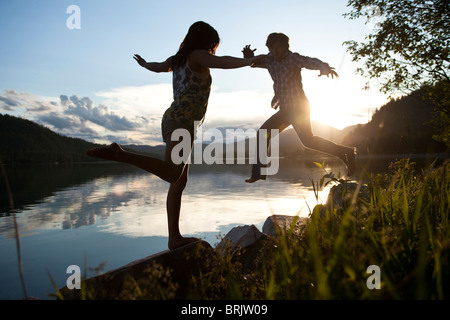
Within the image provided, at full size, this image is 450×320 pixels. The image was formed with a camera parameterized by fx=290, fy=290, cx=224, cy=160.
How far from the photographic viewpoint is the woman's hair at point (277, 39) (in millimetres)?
4520

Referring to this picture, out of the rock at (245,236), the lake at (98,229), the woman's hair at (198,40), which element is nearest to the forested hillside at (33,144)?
the lake at (98,229)


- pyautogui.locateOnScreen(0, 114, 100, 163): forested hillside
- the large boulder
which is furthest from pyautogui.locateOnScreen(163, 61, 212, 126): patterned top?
pyautogui.locateOnScreen(0, 114, 100, 163): forested hillside

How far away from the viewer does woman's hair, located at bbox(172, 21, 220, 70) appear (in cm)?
358

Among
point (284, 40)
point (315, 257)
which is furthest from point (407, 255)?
point (284, 40)

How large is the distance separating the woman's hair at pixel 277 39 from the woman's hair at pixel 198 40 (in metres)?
1.22

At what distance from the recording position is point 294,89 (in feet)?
14.9

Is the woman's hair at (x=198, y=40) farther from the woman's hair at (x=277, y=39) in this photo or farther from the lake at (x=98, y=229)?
the lake at (x=98, y=229)

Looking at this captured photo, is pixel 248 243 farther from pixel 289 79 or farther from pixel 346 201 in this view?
pixel 289 79

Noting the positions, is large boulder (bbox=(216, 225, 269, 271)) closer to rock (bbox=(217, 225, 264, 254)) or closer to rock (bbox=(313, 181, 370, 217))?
rock (bbox=(217, 225, 264, 254))

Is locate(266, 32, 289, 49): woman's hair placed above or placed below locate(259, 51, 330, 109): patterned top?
above

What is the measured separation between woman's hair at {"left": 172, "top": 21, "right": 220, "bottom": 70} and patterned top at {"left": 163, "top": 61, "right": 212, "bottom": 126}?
137mm

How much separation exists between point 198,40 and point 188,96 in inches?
27.6
